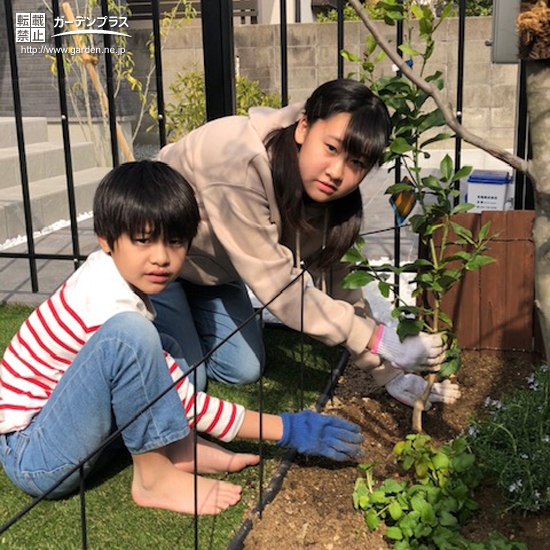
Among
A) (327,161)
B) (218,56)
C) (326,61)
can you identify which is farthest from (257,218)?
(326,61)

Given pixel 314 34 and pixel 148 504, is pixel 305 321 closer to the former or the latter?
pixel 148 504

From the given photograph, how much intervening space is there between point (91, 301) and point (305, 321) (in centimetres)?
63

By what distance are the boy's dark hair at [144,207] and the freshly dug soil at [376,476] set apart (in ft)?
2.38

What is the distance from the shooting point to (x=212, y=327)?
9.38 feet

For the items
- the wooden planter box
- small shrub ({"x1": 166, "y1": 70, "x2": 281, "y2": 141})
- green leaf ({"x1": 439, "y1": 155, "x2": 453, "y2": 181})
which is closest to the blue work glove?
green leaf ({"x1": 439, "y1": 155, "x2": 453, "y2": 181})

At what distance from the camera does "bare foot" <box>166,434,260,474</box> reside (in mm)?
2043

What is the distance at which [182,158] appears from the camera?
235 cm

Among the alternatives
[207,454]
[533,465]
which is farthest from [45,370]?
[533,465]

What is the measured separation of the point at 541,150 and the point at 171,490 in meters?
1.26

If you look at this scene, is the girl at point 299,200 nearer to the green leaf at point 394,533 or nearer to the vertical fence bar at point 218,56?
the green leaf at point 394,533

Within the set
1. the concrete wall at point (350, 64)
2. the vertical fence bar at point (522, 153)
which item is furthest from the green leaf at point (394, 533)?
the concrete wall at point (350, 64)

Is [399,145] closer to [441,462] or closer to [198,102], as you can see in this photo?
[441,462]

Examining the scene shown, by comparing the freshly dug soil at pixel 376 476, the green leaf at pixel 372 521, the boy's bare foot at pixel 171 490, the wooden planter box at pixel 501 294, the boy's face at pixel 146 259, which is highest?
the boy's face at pixel 146 259

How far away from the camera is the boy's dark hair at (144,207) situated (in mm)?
1779
